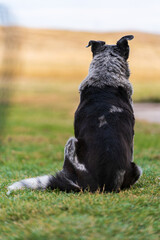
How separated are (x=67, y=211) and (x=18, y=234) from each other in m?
0.55

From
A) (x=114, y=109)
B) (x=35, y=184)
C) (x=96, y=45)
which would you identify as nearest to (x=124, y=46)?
(x=96, y=45)

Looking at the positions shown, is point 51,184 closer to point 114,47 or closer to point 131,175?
point 131,175

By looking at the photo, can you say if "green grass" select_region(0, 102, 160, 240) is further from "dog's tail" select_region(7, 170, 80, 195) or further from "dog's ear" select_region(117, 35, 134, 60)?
"dog's ear" select_region(117, 35, 134, 60)

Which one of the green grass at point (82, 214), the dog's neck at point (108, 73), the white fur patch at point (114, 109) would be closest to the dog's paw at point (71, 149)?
the green grass at point (82, 214)

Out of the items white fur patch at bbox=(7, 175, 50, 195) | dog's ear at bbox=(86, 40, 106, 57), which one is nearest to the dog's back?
white fur patch at bbox=(7, 175, 50, 195)

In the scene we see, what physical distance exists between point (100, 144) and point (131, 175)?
0.65 meters

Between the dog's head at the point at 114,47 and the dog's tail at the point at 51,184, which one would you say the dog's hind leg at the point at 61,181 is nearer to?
the dog's tail at the point at 51,184

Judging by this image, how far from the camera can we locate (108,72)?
5.16 metres

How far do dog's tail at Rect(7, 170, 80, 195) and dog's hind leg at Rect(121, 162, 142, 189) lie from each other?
24.3 inches

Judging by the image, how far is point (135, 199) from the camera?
386 cm

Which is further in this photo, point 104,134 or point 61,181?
point 61,181

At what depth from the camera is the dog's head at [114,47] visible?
5.41 meters

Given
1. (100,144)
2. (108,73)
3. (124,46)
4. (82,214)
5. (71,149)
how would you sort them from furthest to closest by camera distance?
(124,46), (108,73), (71,149), (100,144), (82,214)

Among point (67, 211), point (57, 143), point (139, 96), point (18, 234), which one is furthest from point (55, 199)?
point (139, 96)
